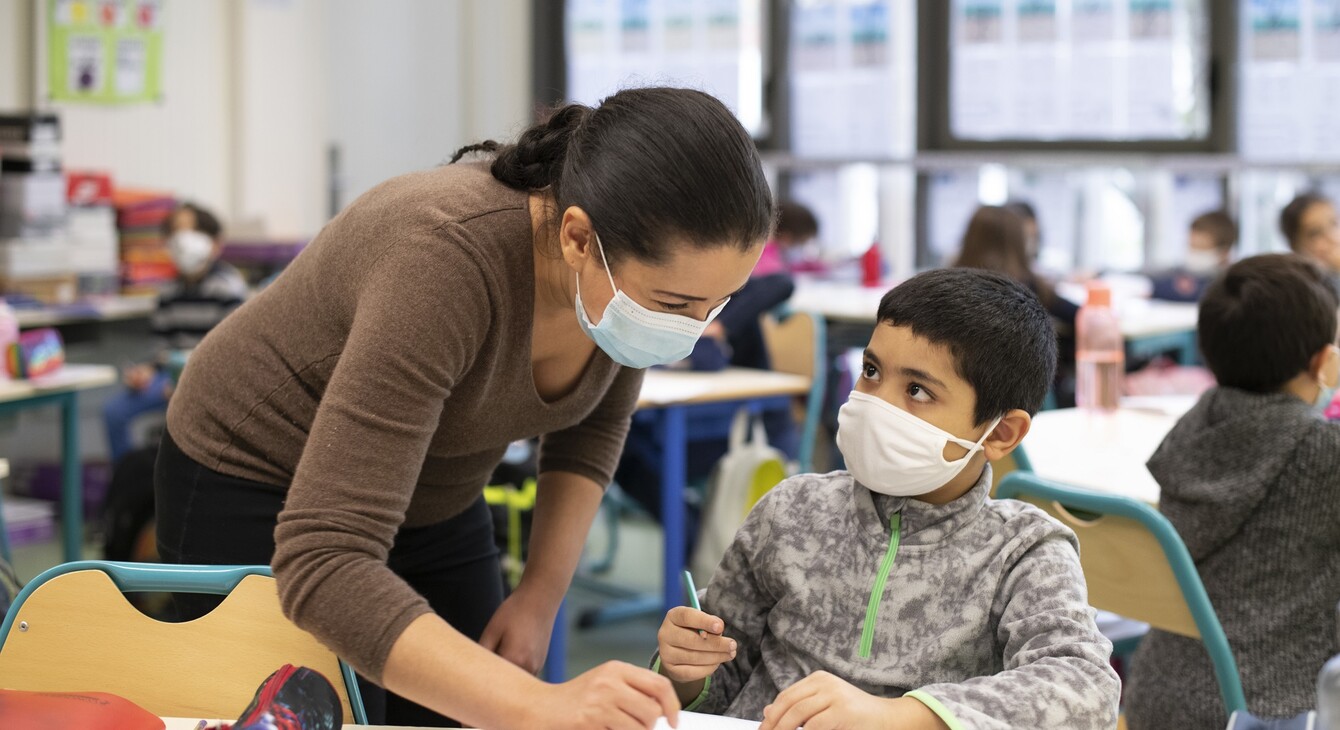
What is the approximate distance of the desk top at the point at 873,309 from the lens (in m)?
4.31

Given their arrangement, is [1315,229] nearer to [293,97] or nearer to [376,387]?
[376,387]

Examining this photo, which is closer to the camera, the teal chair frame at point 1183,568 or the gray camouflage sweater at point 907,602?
the gray camouflage sweater at point 907,602

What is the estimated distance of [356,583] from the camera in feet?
3.65

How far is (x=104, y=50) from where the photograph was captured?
555 centimetres

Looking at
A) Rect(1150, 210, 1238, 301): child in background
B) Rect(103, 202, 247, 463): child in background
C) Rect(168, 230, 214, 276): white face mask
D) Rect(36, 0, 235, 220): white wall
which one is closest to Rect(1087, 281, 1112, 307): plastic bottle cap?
Rect(1150, 210, 1238, 301): child in background

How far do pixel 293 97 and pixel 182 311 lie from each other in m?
1.68

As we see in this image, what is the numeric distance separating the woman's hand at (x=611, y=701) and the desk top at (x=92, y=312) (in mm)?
4101

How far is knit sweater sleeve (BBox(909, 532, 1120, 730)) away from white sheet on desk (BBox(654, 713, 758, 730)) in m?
0.14

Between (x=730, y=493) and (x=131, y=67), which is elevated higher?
(x=131, y=67)

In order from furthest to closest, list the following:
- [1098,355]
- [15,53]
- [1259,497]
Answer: [15,53], [1098,355], [1259,497]

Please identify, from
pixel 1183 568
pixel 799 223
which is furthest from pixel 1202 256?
pixel 1183 568

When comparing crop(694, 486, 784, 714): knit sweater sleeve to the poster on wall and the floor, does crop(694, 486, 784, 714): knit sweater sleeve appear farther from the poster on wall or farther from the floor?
the poster on wall

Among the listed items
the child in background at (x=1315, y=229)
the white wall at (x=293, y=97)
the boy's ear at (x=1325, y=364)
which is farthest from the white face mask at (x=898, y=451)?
the white wall at (x=293, y=97)

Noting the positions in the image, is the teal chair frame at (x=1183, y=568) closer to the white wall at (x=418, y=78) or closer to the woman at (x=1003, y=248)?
the woman at (x=1003, y=248)
